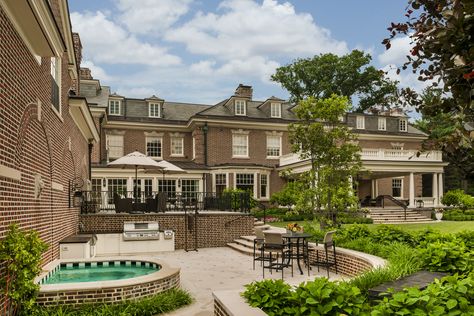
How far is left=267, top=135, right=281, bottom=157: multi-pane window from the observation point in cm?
3139

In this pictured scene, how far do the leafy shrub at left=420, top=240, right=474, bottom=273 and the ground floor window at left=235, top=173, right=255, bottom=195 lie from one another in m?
20.8

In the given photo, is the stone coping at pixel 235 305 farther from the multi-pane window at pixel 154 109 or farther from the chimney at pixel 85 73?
the multi-pane window at pixel 154 109

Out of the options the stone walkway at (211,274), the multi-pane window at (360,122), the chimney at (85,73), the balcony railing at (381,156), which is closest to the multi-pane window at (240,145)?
the balcony railing at (381,156)

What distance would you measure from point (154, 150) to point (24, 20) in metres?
24.3

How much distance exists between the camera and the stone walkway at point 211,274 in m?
8.52

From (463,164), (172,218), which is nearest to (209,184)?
(172,218)

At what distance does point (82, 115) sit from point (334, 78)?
37.7 metres

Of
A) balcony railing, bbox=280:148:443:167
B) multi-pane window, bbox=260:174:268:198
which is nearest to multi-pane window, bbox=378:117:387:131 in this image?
balcony railing, bbox=280:148:443:167

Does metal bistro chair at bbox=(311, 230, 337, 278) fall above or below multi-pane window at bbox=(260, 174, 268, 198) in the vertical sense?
below

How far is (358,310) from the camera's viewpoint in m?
4.56

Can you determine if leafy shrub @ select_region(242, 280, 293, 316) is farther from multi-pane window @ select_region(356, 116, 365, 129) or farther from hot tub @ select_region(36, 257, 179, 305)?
multi-pane window @ select_region(356, 116, 365, 129)

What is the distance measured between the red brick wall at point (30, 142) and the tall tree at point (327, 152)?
8532 millimetres

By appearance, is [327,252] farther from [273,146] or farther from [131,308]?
[273,146]

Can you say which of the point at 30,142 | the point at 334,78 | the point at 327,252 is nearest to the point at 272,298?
the point at 30,142
